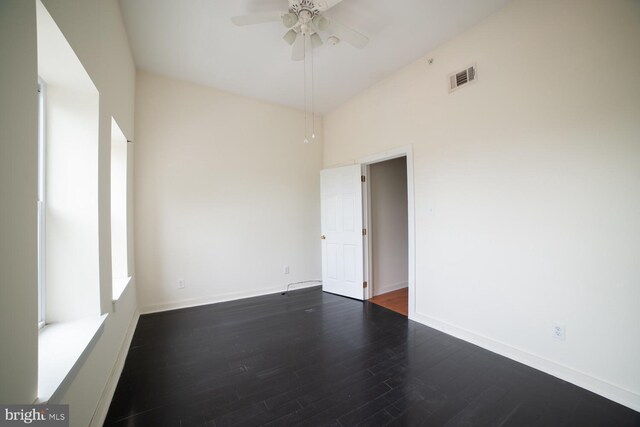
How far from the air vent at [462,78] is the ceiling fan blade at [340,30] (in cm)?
110

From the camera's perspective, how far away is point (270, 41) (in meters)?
2.65

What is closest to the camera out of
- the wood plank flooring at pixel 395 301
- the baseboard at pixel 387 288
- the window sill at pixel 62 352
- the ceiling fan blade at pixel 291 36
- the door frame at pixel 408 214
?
the window sill at pixel 62 352

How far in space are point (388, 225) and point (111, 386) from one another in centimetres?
379

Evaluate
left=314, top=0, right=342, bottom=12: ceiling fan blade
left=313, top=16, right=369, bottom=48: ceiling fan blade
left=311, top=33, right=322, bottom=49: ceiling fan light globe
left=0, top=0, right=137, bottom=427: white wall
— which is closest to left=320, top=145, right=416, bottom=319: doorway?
left=313, top=16, right=369, bottom=48: ceiling fan blade

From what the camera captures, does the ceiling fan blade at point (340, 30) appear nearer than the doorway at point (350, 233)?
Yes

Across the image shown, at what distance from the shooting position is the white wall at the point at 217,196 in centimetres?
324

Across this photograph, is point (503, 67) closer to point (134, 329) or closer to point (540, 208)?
point (540, 208)

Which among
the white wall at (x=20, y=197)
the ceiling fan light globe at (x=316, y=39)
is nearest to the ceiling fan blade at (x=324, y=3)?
the ceiling fan light globe at (x=316, y=39)

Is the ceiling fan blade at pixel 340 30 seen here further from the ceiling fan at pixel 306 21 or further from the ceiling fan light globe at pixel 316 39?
the ceiling fan light globe at pixel 316 39

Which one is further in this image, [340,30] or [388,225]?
[388,225]

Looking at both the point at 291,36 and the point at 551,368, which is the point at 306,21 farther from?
the point at 551,368

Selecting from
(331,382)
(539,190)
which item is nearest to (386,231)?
(539,190)

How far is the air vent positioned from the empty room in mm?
20

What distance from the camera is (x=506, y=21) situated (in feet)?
7.28
